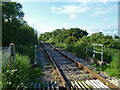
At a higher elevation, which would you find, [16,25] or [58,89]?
[16,25]

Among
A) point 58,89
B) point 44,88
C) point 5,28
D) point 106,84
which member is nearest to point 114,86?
point 106,84

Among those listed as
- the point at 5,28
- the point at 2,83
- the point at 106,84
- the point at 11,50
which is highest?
the point at 5,28

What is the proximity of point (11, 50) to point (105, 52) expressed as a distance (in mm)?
6502

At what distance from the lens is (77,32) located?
33.2 meters

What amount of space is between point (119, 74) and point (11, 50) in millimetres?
4947

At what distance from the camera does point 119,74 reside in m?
4.88

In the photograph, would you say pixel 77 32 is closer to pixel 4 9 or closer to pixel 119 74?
pixel 4 9

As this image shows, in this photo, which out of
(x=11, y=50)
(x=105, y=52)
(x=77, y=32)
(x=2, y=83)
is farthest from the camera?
(x=77, y=32)

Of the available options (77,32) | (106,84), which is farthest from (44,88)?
(77,32)

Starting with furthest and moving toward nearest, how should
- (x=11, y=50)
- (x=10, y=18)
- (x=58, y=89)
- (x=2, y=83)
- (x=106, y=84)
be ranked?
(x=10, y=18), (x=11, y=50), (x=106, y=84), (x=58, y=89), (x=2, y=83)

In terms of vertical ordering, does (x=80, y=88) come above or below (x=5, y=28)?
below

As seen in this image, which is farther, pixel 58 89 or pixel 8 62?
pixel 8 62

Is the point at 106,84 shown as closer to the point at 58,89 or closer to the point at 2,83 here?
the point at 58,89

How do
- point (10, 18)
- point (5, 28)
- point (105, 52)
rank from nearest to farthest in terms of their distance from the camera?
point (105, 52) → point (5, 28) → point (10, 18)
